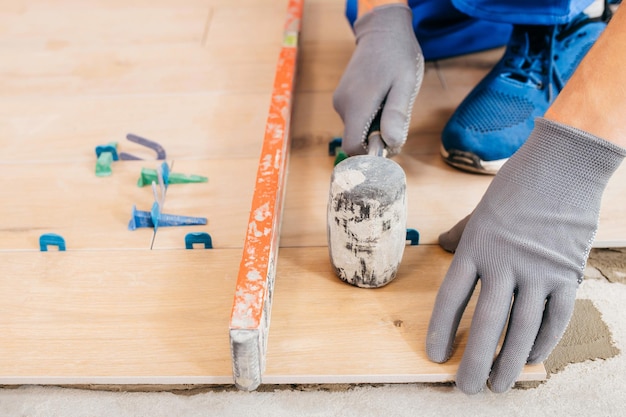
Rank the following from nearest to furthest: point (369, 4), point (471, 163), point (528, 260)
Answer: point (528, 260) → point (471, 163) → point (369, 4)

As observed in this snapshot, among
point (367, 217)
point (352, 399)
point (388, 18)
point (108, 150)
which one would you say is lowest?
point (352, 399)

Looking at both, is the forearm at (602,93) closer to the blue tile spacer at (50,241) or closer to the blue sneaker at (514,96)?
the blue sneaker at (514,96)

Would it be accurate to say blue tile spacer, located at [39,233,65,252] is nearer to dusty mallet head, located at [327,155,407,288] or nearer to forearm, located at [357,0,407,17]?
dusty mallet head, located at [327,155,407,288]

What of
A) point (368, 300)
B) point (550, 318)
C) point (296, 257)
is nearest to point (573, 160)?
point (550, 318)

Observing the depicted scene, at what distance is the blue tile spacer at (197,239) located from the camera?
1.19 m

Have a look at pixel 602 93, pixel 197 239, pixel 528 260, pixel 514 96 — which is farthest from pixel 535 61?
pixel 197 239

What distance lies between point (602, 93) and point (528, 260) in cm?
26

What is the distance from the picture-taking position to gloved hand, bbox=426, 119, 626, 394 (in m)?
0.95

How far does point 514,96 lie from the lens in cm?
144

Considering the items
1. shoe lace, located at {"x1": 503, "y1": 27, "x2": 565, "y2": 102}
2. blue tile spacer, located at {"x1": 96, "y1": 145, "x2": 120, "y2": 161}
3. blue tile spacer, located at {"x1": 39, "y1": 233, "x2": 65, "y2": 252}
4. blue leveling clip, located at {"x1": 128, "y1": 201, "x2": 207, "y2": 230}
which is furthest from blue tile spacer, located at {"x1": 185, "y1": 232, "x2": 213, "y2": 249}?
shoe lace, located at {"x1": 503, "y1": 27, "x2": 565, "y2": 102}

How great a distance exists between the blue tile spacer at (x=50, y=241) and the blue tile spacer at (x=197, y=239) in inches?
8.5

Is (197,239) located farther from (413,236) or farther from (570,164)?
(570,164)

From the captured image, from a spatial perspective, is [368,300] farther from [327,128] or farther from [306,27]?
[306,27]

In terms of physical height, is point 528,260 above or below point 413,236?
above
